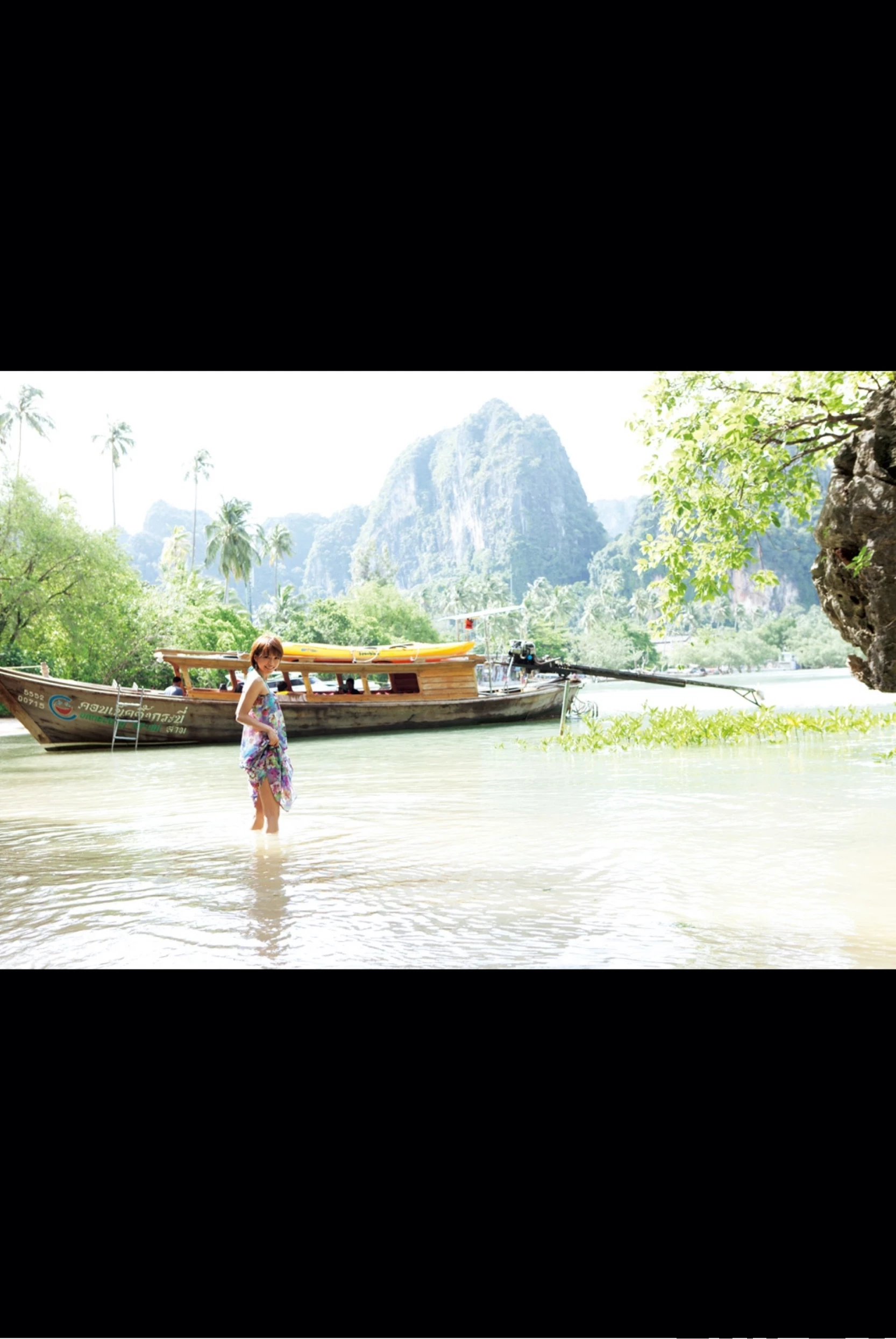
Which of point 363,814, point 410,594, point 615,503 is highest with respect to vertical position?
point 615,503

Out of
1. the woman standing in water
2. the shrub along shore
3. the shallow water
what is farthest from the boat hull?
the woman standing in water

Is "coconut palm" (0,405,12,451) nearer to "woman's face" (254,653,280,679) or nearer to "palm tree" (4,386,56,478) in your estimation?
"palm tree" (4,386,56,478)

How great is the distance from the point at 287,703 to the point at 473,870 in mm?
10946

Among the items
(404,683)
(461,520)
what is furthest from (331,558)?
(404,683)

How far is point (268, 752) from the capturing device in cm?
529

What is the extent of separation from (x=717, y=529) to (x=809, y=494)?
0.81m

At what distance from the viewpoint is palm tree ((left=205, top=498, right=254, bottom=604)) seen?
49.1 meters

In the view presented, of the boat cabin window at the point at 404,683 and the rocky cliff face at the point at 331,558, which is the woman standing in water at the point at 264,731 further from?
the rocky cliff face at the point at 331,558

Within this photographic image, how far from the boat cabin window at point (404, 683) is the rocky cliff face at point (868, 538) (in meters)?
9.84

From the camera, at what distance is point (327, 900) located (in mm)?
4543

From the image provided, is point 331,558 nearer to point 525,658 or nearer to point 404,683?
point 404,683

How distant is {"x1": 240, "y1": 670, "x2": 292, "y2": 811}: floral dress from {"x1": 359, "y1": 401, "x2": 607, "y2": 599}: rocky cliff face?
107055 millimetres
